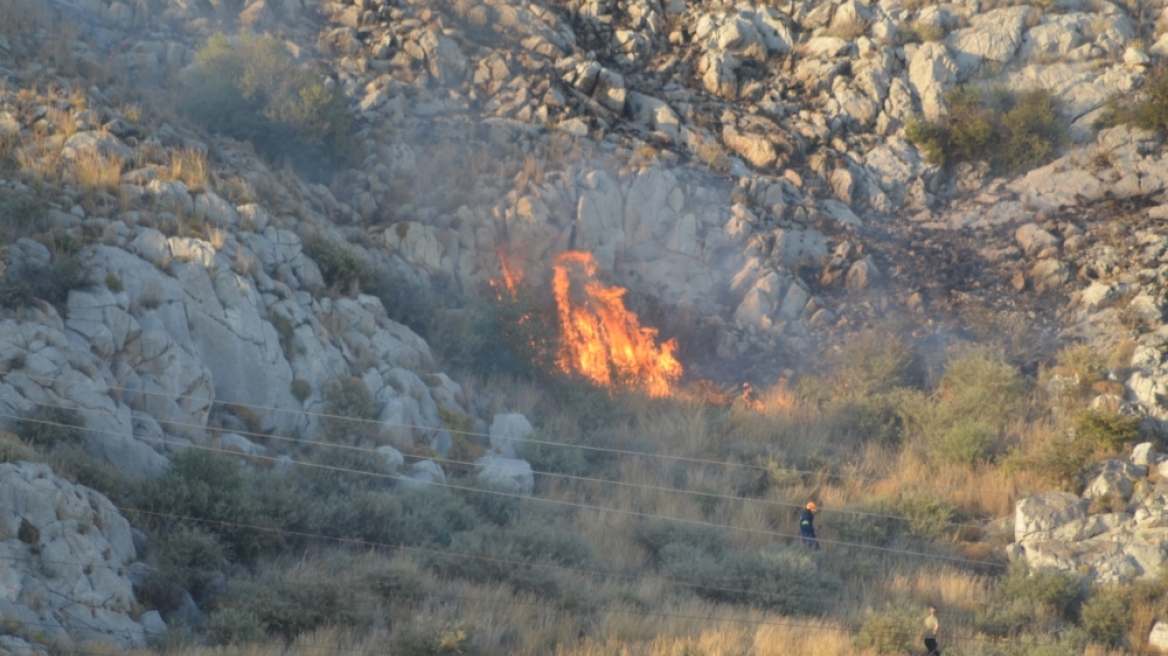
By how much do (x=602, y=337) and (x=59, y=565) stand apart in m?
12.9

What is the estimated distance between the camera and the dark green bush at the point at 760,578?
48.4 ft

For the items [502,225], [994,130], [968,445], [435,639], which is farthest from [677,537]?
[994,130]

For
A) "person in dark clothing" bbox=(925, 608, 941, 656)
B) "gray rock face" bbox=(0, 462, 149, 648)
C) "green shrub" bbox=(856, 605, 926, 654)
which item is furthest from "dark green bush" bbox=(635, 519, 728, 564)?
"gray rock face" bbox=(0, 462, 149, 648)

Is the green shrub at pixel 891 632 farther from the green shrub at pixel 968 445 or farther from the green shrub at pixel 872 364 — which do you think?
the green shrub at pixel 872 364

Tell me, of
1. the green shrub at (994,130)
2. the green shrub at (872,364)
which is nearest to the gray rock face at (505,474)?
the green shrub at (872,364)

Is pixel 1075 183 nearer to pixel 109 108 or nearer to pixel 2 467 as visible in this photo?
pixel 109 108

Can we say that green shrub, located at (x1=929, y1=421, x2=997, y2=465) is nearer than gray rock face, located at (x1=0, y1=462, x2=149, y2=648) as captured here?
No

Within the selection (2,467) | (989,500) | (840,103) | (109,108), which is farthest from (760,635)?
(840,103)

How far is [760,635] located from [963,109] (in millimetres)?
17235

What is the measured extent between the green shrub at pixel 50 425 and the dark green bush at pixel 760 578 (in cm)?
838

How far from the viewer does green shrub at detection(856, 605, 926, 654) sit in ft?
44.4

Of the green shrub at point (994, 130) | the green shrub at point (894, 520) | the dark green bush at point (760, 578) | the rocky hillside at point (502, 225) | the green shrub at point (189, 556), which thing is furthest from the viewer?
the green shrub at point (994, 130)

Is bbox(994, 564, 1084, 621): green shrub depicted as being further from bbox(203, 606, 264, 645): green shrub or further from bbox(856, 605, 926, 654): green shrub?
bbox(203, 606, 264, 645): green shrub

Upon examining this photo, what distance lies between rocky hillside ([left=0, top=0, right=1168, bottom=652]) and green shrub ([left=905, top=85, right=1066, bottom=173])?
0.38 feet
